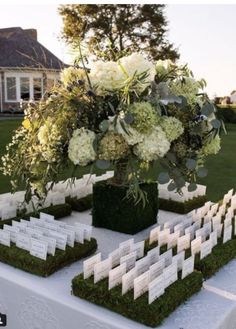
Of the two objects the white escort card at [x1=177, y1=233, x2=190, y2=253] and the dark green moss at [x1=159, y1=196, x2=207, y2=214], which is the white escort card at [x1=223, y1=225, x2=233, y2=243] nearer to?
the white escort card at [x1=177, y1=233, x2=190, y2=253]

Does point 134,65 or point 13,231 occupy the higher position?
point 134,65

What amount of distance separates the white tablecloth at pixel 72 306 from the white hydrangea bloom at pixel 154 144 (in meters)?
1.11

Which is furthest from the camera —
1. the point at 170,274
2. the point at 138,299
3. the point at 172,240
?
the point at 172,240

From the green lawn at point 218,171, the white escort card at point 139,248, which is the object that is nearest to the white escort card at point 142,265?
the white escort card at point 139,248

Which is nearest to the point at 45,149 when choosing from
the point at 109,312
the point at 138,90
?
the point at 138,90

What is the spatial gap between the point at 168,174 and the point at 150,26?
80.7 ft

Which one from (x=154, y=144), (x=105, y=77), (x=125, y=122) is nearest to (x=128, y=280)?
(x=154, y=144)

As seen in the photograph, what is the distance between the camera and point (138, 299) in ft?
9.08

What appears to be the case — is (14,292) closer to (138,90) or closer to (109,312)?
(109,312)

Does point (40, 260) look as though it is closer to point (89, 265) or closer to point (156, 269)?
point (89, 265)

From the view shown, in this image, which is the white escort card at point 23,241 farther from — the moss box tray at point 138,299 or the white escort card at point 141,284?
the white escort card at point 141,284

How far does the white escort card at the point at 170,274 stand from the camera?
9.64 feet

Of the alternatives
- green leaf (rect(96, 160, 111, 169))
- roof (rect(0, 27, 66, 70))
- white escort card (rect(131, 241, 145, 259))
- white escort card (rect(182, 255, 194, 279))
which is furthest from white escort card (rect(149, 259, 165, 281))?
Answer: roof (rect(0, 27, 66, 70))

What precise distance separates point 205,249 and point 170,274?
67 centimetres
